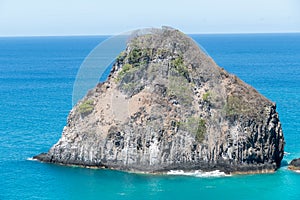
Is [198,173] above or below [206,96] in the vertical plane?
below

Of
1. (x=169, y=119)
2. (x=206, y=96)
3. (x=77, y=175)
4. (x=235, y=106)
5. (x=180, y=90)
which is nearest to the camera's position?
(x=77, y=175)

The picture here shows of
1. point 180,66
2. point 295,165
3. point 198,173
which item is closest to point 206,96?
point 180,66

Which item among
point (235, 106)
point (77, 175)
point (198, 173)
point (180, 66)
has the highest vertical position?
point (180, 66)

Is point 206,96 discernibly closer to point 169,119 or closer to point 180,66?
point 180,66

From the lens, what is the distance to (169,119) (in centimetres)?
5875

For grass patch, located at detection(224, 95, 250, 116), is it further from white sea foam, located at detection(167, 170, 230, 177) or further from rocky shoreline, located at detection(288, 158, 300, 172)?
rocky shoreline, located at detection(288, 158, 300, 172)

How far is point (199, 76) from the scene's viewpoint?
201ft

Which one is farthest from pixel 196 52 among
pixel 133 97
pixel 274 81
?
pixel 274 81

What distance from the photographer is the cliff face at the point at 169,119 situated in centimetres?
5734

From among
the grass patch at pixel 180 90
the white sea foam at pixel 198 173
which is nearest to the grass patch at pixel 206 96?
the grass patch at pixel 180 90

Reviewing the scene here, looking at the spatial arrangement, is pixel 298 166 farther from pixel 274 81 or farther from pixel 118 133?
pixel 274 81

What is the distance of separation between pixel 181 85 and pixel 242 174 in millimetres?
11585

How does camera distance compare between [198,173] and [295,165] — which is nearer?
[198,173]

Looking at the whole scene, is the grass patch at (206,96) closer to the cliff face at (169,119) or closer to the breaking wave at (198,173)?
the cliff face at (169,119)
